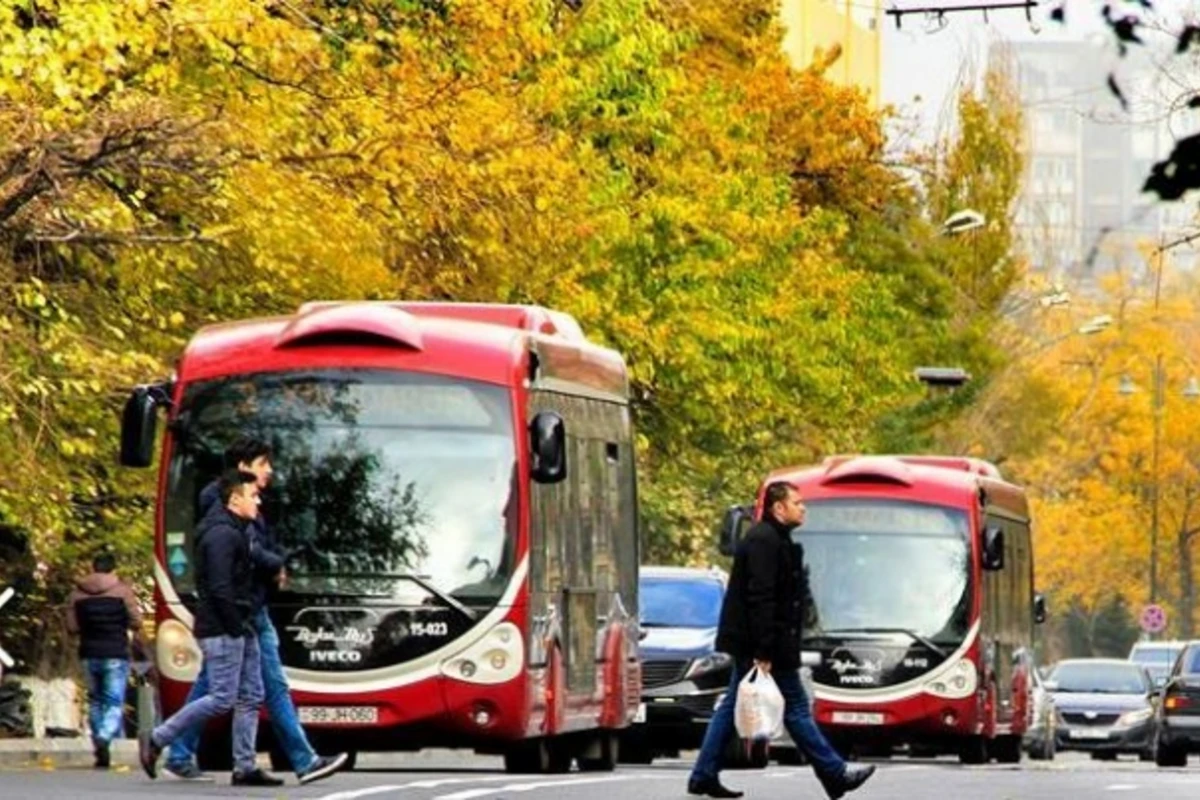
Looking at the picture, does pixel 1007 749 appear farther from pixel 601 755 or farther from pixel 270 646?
pixel 270 646

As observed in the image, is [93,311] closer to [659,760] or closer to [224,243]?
[224,243]

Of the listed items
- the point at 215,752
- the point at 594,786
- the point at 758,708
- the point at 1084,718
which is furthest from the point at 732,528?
the point at 1084,718

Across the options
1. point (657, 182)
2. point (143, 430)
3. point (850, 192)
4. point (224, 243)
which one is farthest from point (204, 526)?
point (850, 192)

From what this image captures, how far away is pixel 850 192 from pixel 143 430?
131 ft

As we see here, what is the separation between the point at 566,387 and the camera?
86.8 feet

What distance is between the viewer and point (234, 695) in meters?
22.3

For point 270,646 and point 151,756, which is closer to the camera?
point 270,646

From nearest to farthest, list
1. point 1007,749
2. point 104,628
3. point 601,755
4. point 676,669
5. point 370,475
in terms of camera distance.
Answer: point 370,475, point 601,755, point 104,628, point 676,669, point 1007,749

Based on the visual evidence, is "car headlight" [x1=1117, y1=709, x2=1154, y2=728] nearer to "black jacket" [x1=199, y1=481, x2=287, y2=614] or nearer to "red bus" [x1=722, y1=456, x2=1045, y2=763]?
"red bus" [x1=722, y1=456, x2=1045, y2=763]

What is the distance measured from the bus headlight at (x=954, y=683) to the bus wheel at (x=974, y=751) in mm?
1121

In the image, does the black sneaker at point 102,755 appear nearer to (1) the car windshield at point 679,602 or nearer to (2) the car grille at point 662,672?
(2) the car grille at point 662,672

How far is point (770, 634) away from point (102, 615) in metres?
11.9

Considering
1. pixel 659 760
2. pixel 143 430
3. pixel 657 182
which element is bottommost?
pixel 659 760

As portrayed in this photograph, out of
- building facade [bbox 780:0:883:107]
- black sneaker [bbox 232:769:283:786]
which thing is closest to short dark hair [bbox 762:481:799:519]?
black sneaker [bbox 232:769:283:786]
